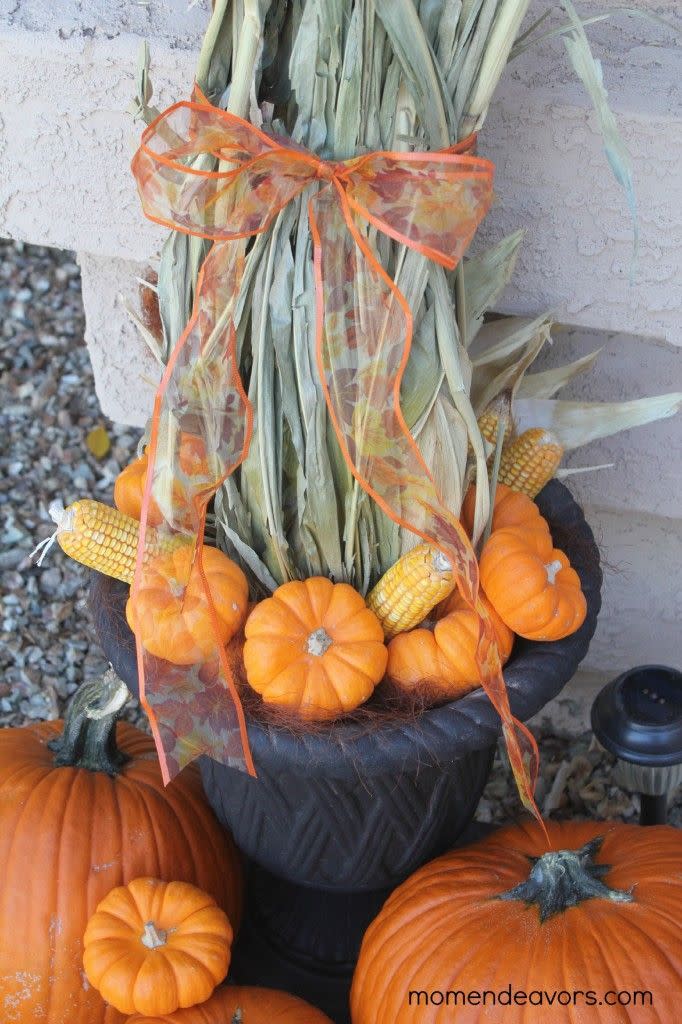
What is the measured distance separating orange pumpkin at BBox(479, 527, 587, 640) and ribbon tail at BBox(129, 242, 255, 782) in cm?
28

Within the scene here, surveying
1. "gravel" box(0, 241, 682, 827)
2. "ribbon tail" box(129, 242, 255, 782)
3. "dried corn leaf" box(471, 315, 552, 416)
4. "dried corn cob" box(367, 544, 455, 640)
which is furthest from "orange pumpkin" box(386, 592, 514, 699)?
"gravel" box(0, 241, 682, 827)

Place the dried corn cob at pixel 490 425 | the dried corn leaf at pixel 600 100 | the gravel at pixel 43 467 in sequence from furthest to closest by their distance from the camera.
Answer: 1. the gravel at pixel 43 467
2. the dried corn cob at pixel 490 425
3. the dried corn leaf at pixel 600 100

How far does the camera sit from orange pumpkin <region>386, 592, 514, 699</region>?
1.15 m

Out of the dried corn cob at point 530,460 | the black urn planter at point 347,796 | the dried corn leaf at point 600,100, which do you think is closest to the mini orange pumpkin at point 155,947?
the black urn planter at point 347,796

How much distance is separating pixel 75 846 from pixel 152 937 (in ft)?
0.58

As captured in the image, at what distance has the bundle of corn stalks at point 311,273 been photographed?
104cm

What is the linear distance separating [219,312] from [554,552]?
0.44 m

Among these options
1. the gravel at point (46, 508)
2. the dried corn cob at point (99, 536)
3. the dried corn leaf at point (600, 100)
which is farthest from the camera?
the gravel at point (46, 508)

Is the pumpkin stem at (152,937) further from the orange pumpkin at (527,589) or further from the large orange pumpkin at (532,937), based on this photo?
the orange pumpkin at (527,589)

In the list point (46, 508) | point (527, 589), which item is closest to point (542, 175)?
point (527, 589)

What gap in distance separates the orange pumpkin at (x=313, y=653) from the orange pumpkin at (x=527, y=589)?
5.3 inches

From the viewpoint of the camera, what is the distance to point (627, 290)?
4.69 ft

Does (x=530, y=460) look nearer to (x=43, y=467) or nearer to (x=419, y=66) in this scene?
(x=419, y=66)

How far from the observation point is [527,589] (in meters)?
1.13
